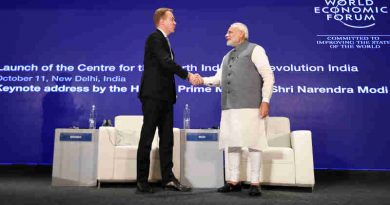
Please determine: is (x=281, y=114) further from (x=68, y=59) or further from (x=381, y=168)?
(x=68, y=59)

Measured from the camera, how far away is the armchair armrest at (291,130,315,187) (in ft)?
11.1

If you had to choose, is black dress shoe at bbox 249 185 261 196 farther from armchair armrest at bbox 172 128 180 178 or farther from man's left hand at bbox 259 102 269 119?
armchair armrest at bbox 172 128 180 178

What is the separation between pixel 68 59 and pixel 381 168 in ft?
13.8

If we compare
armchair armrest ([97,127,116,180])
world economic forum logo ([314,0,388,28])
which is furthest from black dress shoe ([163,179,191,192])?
world economic forum logo ([314,0,388,28])

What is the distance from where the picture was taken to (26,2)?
4.84m

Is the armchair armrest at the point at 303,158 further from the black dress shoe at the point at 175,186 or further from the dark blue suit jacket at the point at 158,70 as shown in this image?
the dark blue suit jacket at the point at 158,70

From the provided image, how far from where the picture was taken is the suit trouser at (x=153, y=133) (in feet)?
9.86

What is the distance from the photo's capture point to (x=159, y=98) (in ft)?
9.87

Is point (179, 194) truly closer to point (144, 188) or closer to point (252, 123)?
point (144, 188)

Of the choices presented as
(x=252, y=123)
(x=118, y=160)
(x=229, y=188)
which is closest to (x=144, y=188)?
(x=118, y=160)

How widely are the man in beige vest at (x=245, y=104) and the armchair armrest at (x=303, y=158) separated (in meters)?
0.61

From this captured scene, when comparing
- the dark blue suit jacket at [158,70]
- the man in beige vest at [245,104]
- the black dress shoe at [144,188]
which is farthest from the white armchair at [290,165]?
the dark blue suit jacket at [158,70]

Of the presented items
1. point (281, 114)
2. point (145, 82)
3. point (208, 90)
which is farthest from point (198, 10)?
point (145, 82)

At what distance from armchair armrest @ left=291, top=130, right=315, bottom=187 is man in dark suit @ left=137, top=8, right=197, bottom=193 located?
1.13 metres
